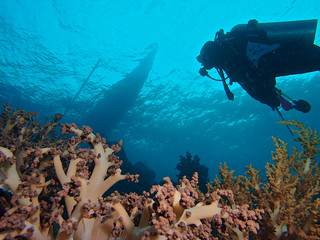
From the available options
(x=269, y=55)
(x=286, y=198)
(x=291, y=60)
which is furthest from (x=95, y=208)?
(x=291, y=60)

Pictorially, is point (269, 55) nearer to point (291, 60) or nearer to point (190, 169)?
point (291, 60)

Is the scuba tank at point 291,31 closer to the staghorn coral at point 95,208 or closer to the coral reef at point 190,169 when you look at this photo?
the staghorn coral at point 95,208

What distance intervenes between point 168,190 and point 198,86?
24.9 m

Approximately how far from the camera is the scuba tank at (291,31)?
487 cm

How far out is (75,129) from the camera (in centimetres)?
213

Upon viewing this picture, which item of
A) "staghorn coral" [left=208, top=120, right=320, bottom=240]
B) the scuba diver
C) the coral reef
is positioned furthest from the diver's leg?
the coral reef

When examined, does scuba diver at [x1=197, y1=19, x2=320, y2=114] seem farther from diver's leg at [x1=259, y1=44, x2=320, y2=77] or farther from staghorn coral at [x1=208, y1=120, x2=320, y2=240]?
staghorn coral at [x1=208, y1=120, x2=320, y2=240]

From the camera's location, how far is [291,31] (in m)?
5.04

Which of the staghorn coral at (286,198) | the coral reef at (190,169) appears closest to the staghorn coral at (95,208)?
the staghorn coral at (286,198)

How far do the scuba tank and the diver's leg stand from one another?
19cm

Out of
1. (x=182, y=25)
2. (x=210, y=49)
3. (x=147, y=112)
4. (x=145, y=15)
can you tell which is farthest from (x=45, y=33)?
(x=210, y=49)

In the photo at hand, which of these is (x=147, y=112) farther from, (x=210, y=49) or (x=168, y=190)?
(x=168, y=190)

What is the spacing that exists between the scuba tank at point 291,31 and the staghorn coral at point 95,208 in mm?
5482

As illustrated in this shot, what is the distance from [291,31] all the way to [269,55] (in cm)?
81
